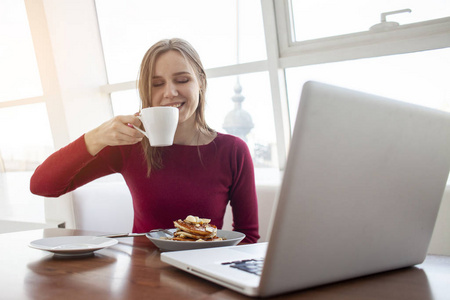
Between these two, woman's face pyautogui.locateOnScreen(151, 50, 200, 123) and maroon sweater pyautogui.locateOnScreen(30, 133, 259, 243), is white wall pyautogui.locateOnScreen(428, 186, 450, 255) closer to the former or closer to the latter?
maroon sweater pyautogui.locateOnScreen(30, 133, 259, 243)

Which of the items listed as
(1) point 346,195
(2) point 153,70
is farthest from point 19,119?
(1) point 346,195

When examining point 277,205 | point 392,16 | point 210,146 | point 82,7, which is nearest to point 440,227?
point 210,146

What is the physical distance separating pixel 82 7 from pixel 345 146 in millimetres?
3070

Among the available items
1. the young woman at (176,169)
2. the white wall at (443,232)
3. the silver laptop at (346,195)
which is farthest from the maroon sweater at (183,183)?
the silver laptop at (346,195)

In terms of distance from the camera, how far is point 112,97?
3406 mm

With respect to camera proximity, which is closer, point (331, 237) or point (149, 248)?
point (331, 237)

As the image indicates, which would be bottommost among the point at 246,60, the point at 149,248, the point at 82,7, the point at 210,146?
the point at 149,248

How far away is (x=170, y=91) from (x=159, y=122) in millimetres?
506

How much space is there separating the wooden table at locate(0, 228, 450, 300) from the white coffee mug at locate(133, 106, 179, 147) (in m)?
0.28

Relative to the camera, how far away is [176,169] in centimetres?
162

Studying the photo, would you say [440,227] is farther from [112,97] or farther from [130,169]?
[112,97]

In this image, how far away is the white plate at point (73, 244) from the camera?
928 mm

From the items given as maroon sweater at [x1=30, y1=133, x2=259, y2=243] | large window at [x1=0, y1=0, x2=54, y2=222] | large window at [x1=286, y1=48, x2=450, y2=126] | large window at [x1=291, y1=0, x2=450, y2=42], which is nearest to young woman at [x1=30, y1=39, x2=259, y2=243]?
maroon sweater at [x1=30, y1=133, x2=259, y2=243]

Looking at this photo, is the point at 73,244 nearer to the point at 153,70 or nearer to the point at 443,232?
the point at 153,70
